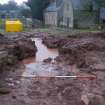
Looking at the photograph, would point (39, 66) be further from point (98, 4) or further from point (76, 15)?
point (76, 15)

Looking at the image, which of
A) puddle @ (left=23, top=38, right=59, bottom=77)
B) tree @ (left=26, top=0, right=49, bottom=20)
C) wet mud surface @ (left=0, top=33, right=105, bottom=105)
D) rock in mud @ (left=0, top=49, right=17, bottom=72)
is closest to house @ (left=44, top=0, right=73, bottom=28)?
tree @ (left=26, top=0, right=49, bottom=20)

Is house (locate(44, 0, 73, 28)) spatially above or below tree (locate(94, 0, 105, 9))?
below

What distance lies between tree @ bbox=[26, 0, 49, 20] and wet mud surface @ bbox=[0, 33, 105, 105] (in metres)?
37.9

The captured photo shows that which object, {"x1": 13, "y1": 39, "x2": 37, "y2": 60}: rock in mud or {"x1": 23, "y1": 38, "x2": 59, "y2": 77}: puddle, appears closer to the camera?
{"x1": 23, "y1": 38, "x2": 59, "y2": 77}: puddle

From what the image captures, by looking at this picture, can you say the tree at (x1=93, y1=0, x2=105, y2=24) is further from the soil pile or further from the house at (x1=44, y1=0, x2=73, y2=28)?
the soil pile

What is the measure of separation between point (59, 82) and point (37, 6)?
4461 centimetres

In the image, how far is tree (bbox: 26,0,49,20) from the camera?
54844 millimetres

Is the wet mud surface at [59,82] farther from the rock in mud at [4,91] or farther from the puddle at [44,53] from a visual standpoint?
the puddle at [44,53]

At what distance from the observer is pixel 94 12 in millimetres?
43281

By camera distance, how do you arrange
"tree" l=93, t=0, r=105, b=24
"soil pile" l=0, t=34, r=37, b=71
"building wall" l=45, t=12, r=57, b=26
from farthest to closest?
"building wall" l=45, t=12, r=57, b=26 < "tree" l=93, t=0, r=105, b=24 < "soil pile" l=0, t=34, r=37, b=71

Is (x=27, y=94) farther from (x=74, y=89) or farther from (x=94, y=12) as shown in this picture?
(x=94, y=12)

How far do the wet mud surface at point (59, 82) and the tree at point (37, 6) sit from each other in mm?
37899

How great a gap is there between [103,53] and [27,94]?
779cm

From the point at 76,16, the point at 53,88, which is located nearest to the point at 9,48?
the point at 53,88
